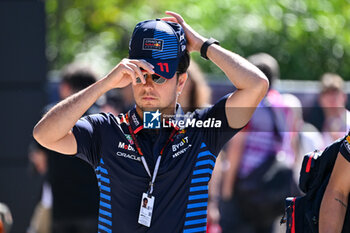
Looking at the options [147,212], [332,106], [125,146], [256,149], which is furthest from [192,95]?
[147,212]

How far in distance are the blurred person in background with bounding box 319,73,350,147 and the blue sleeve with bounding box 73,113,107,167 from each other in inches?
148

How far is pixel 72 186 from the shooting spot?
5.51m

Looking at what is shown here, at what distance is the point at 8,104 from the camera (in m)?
6.43

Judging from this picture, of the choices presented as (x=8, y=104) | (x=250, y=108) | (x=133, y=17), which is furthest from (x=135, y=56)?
(x=133, y=17)

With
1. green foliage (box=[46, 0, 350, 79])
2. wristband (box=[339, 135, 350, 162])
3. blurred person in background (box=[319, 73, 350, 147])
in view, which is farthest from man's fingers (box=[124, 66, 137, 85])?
green foliage (box=[46, 0, 350, 79])

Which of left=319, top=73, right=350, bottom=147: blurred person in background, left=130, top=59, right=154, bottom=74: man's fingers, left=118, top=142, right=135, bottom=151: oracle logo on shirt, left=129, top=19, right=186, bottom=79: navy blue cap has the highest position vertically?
left=129, top=19, right=186, bottom=79: navy blue cap

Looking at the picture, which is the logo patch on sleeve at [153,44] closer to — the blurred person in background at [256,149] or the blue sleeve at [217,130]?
the blue sleeve at [217,130]

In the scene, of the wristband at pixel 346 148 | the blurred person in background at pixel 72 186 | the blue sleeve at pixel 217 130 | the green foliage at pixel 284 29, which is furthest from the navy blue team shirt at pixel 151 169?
the green foliage at pixel 284 29

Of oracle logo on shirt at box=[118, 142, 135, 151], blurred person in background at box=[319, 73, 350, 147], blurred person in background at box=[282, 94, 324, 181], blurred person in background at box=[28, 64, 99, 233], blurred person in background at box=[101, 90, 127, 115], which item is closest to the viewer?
oracle logo on shirt at box=[118, 142, 135, 151]

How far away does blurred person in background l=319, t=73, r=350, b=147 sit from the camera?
6402 millimetres

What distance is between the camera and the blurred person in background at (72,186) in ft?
17.9

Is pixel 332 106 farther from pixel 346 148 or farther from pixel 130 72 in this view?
pixel 130 72

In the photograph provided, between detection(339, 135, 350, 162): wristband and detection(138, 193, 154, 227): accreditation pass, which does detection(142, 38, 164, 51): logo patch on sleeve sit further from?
detection(339, 135, 350, 162): wristband

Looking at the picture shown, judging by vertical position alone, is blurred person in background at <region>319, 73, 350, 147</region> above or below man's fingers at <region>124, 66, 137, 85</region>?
below
